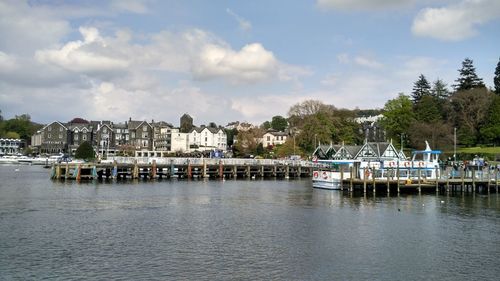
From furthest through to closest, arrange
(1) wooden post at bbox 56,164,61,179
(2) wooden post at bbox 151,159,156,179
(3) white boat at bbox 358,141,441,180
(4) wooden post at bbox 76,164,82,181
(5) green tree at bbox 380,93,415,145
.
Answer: (5) green tree at bbox 380,93,415,145 → (2) wooden post at bbox 151,159,156,179 → (1) wooden post at bbox 56,164,61,179 → (4) wooden post at bbox 76,164,82,181 → (3) white boat at bbox 358,141,441,180

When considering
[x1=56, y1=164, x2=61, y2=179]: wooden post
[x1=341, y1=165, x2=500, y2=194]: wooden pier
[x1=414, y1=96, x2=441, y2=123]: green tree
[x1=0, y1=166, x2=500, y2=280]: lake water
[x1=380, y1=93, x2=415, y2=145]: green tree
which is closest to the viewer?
[x1=0, y1=166, x2=500, y2=280]: lake water

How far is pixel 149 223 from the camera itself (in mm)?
35875

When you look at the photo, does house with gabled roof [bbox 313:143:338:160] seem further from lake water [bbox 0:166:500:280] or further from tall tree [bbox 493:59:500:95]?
tall tree [bbox 493:59:500:95]

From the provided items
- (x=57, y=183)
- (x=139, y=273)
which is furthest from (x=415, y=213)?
(x=57, y=183)

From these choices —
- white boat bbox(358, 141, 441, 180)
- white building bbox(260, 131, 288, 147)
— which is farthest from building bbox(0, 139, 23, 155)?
white boat bbox(358, 141, 441, 180)

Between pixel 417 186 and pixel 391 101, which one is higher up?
pixel 391 101

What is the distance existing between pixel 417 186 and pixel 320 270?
1511 inches

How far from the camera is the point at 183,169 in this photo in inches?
3447

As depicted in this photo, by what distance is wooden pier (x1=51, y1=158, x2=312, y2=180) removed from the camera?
76812 mm

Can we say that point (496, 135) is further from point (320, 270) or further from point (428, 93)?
point (320, 270)

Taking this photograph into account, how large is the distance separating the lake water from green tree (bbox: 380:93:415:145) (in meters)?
64.1

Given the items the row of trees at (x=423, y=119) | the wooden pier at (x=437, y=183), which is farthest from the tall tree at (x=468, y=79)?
the wooden pier at (x=437, y=183)

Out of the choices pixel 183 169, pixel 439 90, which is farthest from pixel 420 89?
pixel 183 169

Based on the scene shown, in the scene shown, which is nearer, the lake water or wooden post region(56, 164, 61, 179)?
the lake water
